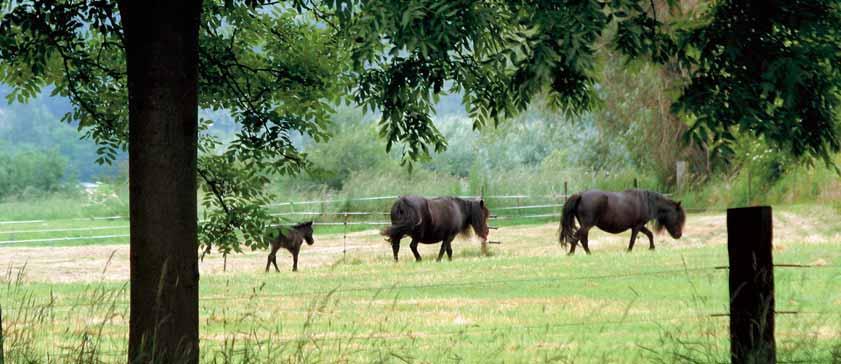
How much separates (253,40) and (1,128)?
104 m

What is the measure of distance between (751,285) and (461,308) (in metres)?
8.39

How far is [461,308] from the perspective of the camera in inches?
568

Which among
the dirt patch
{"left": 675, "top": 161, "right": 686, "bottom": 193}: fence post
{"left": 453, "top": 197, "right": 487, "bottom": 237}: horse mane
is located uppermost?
{"left": 675, "top": 161, "right": 686, "bottom": 193}: fence post

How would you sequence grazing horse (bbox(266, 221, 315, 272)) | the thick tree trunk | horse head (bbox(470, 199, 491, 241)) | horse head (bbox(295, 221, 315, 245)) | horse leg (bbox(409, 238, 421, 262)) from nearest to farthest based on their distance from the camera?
1. the thick tree trunk
2. grazing horse (bbox(266, 221, 315, 272))
3. horse head (bbox(295, 221, 315, 245))
4. horse leg (bbox(409, 238, 421, 262))
5. horse head (bbox(470, 199, 491, 241))

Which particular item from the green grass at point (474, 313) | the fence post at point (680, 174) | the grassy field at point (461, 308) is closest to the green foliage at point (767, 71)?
the green grass at point (474, 313)

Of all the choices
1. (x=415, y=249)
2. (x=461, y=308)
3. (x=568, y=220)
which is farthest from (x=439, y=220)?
(x=461, y=308)

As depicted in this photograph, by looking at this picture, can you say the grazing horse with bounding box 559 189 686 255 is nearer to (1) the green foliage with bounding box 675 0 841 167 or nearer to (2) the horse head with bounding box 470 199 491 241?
(2) the horse head with bounding box 470 199 491 241

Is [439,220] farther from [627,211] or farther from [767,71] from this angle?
[767,71]

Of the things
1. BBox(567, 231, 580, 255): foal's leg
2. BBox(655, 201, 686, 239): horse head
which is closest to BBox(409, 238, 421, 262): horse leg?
BBox(567, 231, 580, 255): foal's leg

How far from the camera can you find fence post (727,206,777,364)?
6109 mm

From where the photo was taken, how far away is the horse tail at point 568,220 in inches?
1007

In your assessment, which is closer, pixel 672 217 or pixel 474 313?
pixel 474 313

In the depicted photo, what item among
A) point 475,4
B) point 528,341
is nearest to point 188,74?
point 475,4

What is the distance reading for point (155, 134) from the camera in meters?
6.64
